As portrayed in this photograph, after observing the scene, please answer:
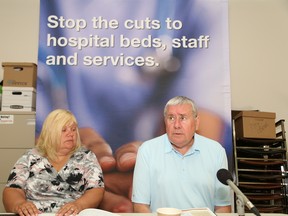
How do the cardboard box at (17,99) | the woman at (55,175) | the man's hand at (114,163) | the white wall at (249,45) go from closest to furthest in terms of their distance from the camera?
the woman at (55,175) → the man's hand at (114,163) → the cardboard box at (17,99) → the white wall at (249,45)

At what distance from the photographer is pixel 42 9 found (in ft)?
10.5

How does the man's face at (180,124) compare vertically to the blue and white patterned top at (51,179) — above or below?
above

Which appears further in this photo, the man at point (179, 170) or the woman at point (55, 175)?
the man at point (179, 170)

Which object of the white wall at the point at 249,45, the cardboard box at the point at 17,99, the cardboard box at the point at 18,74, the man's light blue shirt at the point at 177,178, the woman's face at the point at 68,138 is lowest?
the man's light blue shirt at the point at 177,178

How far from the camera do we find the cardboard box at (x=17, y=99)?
11.4ft

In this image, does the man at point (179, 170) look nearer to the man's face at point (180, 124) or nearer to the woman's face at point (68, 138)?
the man's face at point (180, 124)

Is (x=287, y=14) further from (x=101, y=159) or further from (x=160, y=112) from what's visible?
(x=101, y=159)

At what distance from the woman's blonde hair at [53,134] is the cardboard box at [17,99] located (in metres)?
1.02

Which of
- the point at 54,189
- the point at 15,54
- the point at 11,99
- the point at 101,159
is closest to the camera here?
the point at 54,189

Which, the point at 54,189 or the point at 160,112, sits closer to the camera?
the point at 54,189

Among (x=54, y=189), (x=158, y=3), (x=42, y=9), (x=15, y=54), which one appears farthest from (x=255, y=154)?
(x=15, y=54)

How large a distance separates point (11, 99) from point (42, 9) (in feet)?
3.34

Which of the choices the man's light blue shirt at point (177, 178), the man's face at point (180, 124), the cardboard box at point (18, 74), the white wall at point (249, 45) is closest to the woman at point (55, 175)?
the man's light blue shirt at point (177, 178)

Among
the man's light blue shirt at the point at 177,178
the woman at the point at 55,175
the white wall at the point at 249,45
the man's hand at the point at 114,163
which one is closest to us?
the woman at the point at 55,175
